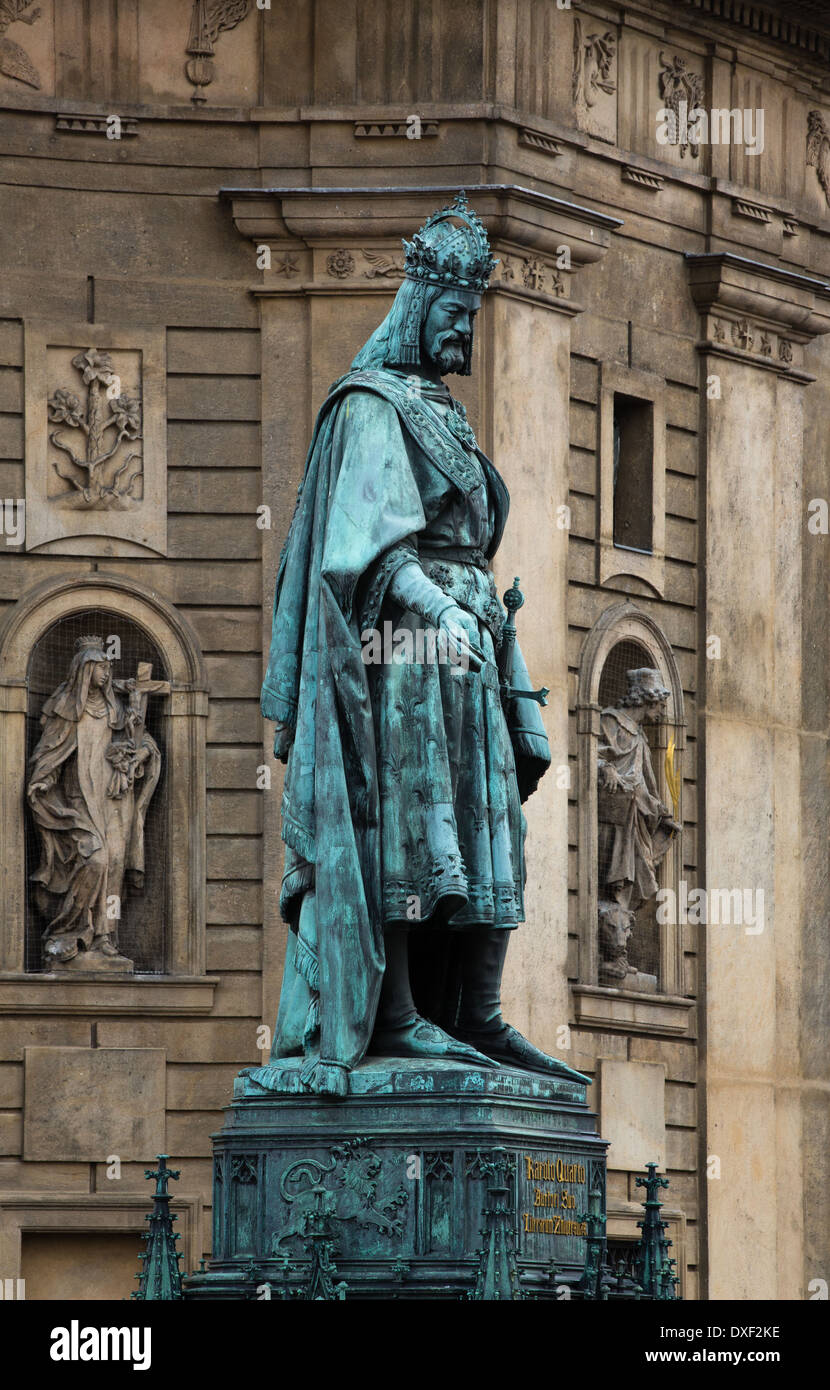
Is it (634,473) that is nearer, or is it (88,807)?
(88,807)

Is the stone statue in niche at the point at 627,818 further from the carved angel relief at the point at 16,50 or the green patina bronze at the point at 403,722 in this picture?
the green patina bronze at the point at 403,722

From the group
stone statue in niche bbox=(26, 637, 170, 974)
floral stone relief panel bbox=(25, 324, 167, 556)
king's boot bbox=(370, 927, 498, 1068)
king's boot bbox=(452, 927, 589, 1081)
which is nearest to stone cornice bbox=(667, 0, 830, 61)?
floral stone relief panel bbox=(25, 324, 167, 556)

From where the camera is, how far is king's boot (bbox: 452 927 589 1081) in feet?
37.7

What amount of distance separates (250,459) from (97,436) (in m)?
1.12

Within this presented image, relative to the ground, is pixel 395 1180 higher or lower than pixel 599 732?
lower

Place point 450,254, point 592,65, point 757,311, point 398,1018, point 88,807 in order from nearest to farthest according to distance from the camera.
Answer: point 398,1018 < point 450,254 < point 88,807 < point 592,65 < point 757,311

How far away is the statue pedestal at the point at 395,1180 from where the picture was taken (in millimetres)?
10758

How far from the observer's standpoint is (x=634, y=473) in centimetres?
2739

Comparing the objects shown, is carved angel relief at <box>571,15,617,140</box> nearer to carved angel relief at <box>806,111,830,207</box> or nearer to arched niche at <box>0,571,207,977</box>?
carved angel relief at <box>806,111,830,207</box>

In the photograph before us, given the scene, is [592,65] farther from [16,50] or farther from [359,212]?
[16,50]

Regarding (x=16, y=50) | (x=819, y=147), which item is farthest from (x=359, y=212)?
(x=819, y=147)

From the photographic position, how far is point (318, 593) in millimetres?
11469
